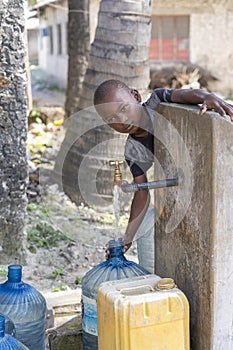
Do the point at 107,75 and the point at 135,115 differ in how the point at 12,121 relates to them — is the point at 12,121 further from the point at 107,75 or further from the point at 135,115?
the point at 107,75

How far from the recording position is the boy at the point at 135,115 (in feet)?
10.7

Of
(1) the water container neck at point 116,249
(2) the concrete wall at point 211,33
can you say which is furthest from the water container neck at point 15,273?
(2) the concrete wall at point 211,33

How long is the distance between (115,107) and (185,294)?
1032mm

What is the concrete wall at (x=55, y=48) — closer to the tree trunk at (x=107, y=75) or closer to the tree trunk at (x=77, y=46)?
the tree trunk at (x=77, y=46)

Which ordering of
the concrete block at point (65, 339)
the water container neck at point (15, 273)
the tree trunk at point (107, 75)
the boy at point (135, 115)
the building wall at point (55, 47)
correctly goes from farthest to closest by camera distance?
the building wall at point (55, 47) → the tree trunk at point (107, 75) → the concrete block at point (65, 339) → the water container neck at point (15, 273) → the boy at point (135, 115)

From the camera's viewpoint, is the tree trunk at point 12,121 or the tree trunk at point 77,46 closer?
the tree trunk at point 12,121

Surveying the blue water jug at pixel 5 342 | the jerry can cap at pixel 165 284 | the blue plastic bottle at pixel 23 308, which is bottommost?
the blue plastic bottle at pixel 23 308

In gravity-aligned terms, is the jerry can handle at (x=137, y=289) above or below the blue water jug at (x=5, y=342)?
above

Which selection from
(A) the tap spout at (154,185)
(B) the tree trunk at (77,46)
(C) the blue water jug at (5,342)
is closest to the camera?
(C) the blue water jug at (5,342)

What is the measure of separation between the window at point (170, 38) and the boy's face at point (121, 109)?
56.5 feet

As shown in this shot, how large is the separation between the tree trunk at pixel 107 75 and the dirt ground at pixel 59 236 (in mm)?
300

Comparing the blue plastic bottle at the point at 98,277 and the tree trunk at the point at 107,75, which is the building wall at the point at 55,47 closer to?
the tree trunk at the point at 107,75

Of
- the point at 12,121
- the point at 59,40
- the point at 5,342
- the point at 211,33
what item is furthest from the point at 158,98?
the point at 59,40

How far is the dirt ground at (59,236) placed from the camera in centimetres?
543
